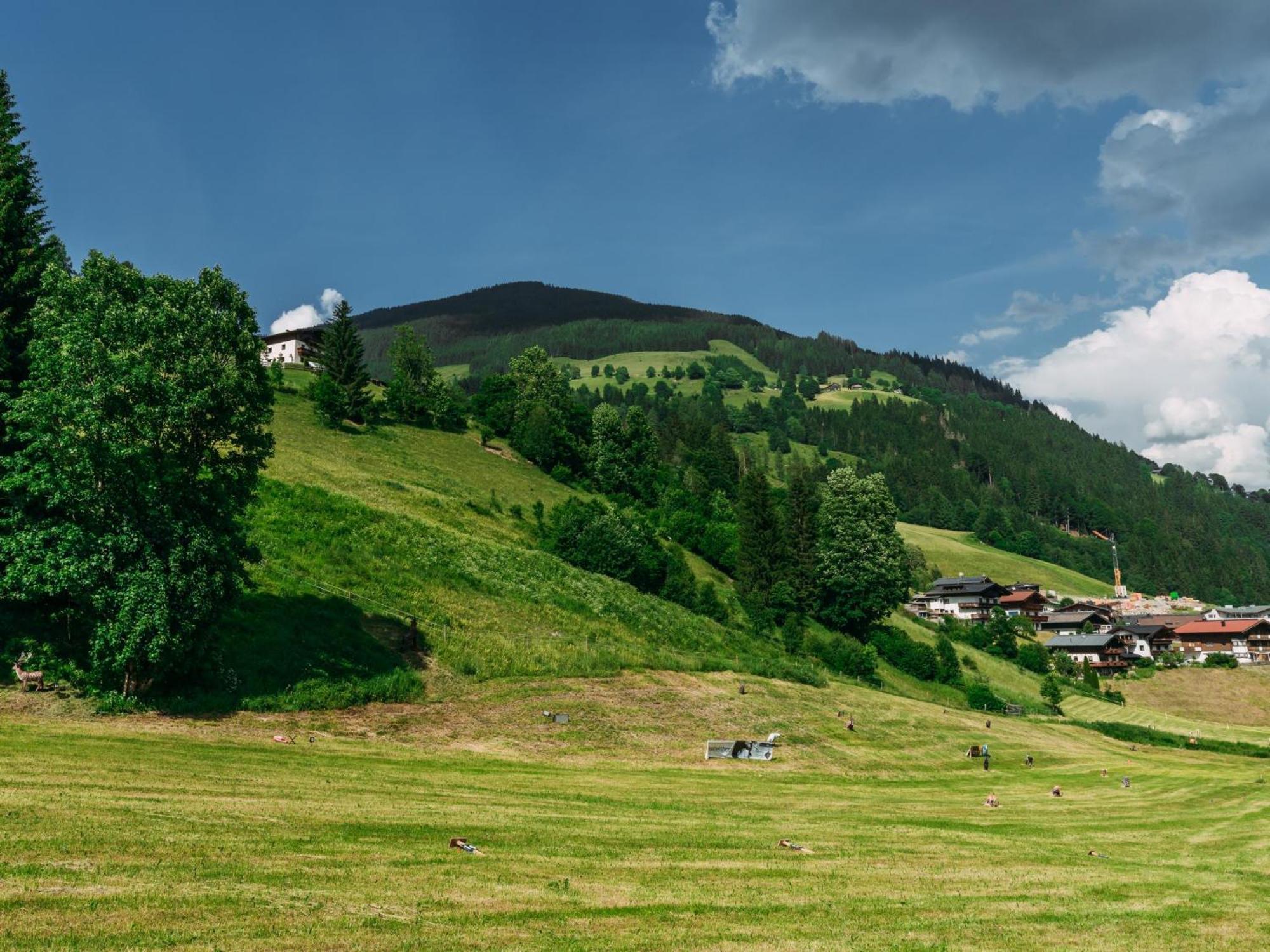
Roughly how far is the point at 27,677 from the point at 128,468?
781cm

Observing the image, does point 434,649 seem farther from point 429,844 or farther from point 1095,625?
point 1095,625

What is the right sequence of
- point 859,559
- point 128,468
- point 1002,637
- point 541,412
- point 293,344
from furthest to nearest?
1. point 293,344
2. point 1002,637
3. point 541,412
4. point 859,559
5. point 128,468

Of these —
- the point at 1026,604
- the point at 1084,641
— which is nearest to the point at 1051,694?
the point at 1084,641

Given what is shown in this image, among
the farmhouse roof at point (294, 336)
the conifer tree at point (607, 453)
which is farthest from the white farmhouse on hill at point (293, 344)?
the conifer tree at point (607, 453)

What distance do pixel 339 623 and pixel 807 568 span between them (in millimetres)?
61199

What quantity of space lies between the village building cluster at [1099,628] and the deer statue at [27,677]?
445ft

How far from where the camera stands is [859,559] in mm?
92750

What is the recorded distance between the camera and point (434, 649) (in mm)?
43844

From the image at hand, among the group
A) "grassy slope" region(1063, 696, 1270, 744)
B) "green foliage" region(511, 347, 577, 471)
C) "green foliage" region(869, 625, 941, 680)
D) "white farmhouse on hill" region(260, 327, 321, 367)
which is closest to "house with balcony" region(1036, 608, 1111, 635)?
"grassy slope" region(1063, 696, 1270, 744)

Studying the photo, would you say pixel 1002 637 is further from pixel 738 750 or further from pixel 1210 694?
pixel 738 750

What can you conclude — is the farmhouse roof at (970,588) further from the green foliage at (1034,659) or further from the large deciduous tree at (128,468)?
the large deciduous tree at (128,468)

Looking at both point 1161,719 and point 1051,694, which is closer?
point 1051,694

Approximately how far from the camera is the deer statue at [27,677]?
93.1 ft

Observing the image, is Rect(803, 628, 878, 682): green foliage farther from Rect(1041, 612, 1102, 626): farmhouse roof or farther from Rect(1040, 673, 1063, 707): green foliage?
Rect(1041, 612, 1102, 626): farmhouse roof
